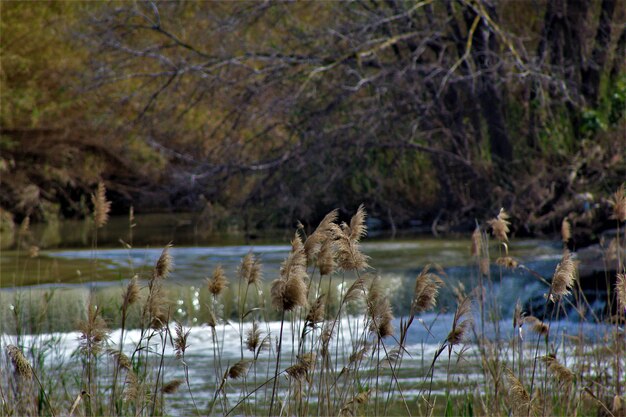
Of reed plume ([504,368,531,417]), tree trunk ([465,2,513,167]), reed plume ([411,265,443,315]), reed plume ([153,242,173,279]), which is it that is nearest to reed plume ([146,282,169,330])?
reed plume ([153,242,173,279])

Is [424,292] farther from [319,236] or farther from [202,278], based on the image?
[202,278]

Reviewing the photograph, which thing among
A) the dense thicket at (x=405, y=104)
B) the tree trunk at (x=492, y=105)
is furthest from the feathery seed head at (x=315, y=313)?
the tree trunk at (x=492, y=105)

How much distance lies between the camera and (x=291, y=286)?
9.37 ft

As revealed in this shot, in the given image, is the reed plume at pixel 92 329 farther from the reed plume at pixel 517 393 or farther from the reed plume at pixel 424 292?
the reed plume at pixel 517 393

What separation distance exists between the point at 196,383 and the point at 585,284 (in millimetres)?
5332

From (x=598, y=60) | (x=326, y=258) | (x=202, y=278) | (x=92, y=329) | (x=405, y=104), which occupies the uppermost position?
(x=598, y=60)

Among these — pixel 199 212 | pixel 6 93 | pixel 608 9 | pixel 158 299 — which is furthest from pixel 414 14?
pixel 158 299

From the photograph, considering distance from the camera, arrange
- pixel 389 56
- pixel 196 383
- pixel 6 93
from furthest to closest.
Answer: pixel 6 93
pixel 389 56
pixel 196 383

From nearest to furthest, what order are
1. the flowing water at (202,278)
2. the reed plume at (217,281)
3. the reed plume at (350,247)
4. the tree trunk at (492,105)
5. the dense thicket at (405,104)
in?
the reed plume at (350,247) → the reed plume at (217,281) → the flowing water at (202,278) → the dense thicket at (405,104) → the tree trunk at (492,105)

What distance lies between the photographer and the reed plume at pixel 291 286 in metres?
2.85

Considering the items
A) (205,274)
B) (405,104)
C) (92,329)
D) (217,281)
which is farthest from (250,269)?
(405,104)

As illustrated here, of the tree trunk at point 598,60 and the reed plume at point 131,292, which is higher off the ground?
the tree trunk at point 598,60

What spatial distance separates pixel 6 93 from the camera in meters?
18.4

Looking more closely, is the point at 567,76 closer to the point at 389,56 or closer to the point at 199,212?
the point at 389,56
